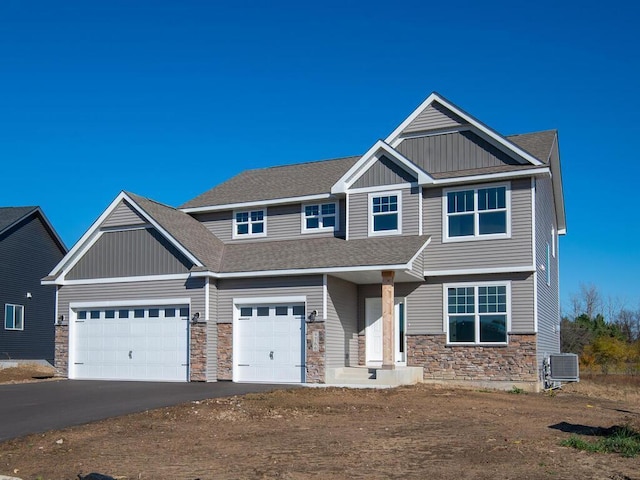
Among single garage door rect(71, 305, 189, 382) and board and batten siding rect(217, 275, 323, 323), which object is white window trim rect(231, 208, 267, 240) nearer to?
board and batten siding rect(217, 275, 323, 323)

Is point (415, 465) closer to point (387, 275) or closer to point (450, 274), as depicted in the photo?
point (387, 275)

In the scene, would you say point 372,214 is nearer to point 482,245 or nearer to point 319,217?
point 319,217

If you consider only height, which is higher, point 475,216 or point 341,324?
point 475,216

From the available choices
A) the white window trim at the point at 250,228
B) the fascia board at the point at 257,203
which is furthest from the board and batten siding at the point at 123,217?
the white window trim at the point at 250,228

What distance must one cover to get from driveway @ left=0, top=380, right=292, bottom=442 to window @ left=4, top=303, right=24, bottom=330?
468 inches

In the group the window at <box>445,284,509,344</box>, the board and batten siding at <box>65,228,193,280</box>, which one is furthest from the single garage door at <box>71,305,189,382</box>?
the window at <box>445,284,509,344</box>

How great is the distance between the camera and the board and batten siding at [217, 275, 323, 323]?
22234mm

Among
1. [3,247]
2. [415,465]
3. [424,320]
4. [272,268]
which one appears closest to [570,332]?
[424,320]

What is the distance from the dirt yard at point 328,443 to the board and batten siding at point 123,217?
9728 millimetres

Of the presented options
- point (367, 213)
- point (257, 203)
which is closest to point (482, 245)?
point (367, 213)

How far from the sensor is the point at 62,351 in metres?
25.6

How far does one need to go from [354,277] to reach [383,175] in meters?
3.51

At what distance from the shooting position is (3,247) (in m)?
34.4

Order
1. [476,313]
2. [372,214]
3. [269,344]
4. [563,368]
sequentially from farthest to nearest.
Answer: [372,214] → [563,368] → [269,344] → [476,313]
